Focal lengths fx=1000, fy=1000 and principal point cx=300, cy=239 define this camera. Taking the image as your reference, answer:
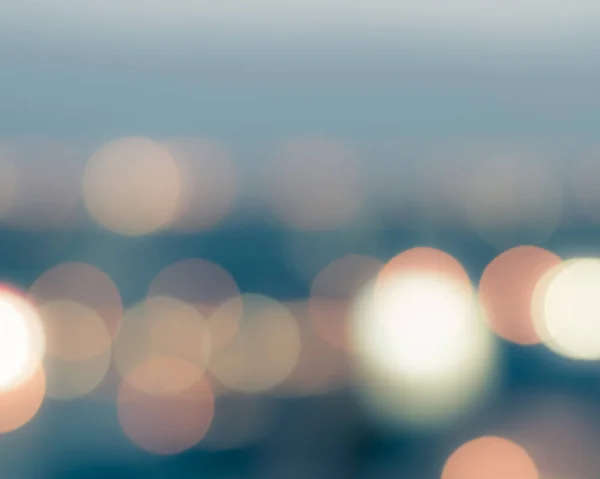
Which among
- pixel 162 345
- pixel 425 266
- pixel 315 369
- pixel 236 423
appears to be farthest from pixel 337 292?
pixel 236 423

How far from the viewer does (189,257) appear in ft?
233

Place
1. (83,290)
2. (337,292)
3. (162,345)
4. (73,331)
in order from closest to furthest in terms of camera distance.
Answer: (162,345)
(73,331)
(83,290)
(337,292)

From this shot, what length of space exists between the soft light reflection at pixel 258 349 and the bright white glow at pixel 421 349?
2569mm

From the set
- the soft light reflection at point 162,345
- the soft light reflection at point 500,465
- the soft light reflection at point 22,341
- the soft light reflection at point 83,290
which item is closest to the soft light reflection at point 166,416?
the soft light reflection at point 162,345

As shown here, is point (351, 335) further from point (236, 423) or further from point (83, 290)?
point (83, 290)

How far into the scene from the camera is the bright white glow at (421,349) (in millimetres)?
19797

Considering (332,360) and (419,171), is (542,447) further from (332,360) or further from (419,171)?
(419,171)

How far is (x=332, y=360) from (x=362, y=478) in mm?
18958

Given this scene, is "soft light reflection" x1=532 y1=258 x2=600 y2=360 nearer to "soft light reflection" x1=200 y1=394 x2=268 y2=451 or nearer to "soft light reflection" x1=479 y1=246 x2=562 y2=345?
"soft light reflection" x1=479 y1=246 x2=562 y2=345

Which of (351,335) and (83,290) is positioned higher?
(83,290)

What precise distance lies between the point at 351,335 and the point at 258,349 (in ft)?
21.0

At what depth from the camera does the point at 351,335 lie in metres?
36.0

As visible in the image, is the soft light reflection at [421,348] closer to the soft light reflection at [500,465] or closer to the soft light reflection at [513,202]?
the soft light reflection at [500,465]

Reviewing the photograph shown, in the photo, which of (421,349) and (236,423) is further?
(421,349)
